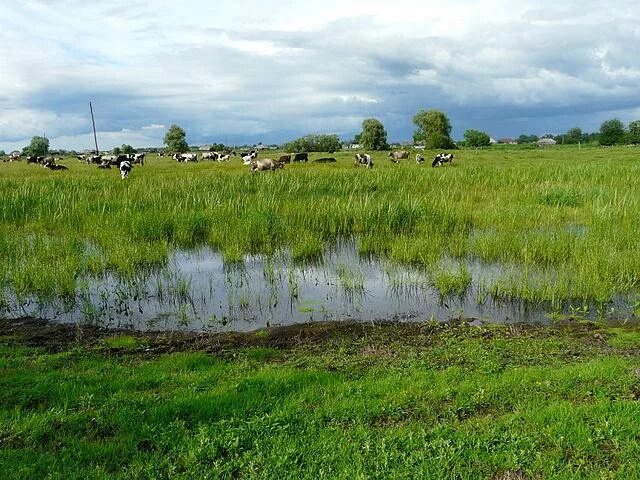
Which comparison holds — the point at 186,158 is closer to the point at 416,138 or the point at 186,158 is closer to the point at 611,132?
the point at 416,138

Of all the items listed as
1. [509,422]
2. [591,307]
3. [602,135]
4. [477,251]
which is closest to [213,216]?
[477,251]

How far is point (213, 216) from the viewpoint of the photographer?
14422 mm

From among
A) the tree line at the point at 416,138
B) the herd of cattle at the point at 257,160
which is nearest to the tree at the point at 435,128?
the tree line at the point at 416,138

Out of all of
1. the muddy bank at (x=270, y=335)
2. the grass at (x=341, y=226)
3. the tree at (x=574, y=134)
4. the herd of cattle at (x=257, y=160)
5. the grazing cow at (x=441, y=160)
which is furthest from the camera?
the tree at (x=574, y=134)

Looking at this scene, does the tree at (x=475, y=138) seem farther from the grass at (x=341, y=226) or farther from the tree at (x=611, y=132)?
the grass at (x=341, y=226)

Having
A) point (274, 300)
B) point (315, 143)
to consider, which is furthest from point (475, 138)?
point (274, 300)

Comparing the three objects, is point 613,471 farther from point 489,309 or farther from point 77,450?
point 489,309

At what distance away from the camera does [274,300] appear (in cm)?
882

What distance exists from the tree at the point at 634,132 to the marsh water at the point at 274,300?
9707cm

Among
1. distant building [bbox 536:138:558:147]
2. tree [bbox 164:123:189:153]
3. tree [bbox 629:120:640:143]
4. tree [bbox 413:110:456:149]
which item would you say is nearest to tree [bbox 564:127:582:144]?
distant building [bbox 536:138:558:147]

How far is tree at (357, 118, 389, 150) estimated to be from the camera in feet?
251

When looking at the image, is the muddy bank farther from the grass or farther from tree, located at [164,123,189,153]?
tree, located at [164,123,189,153]

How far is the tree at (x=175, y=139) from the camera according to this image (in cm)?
8331

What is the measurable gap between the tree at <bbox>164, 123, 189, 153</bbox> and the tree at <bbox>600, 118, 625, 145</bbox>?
76816mm
